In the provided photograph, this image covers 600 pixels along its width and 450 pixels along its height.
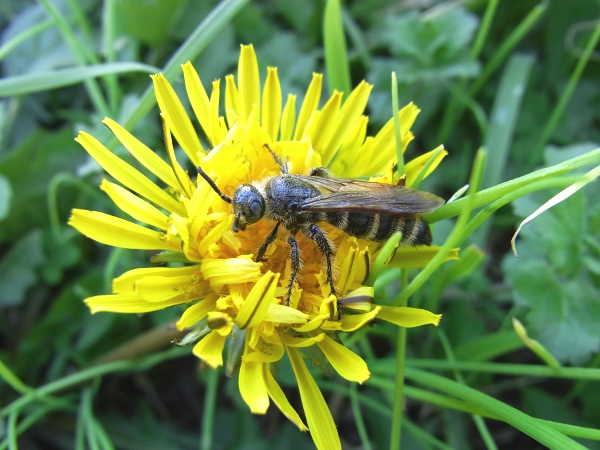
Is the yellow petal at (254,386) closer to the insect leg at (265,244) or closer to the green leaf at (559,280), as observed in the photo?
the insect leg at (265,244)

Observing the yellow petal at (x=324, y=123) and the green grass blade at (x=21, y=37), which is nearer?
the yellow petal at (x=324, y=123)

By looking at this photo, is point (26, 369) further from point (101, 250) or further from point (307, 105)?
point (307, 105)

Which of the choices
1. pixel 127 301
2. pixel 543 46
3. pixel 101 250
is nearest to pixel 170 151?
pixel 127 301

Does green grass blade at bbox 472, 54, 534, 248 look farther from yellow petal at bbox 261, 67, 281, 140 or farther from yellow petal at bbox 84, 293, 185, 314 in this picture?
yellow petal at bbox 84, 293, 185, 314

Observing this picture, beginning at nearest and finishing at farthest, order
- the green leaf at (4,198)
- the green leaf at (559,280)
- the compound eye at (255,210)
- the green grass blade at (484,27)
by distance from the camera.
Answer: the compound eye at (255,210)
the green leaf at (559,280)
the green leaf at (4,198)
the green grass blade at (484,27)

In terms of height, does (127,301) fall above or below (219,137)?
below

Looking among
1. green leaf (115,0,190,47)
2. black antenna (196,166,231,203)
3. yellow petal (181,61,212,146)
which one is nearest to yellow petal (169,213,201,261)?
black antenna (196,166,231,203)

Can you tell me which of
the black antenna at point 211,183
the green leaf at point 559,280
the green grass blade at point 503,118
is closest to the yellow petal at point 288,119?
the black antenna at point 211,183
